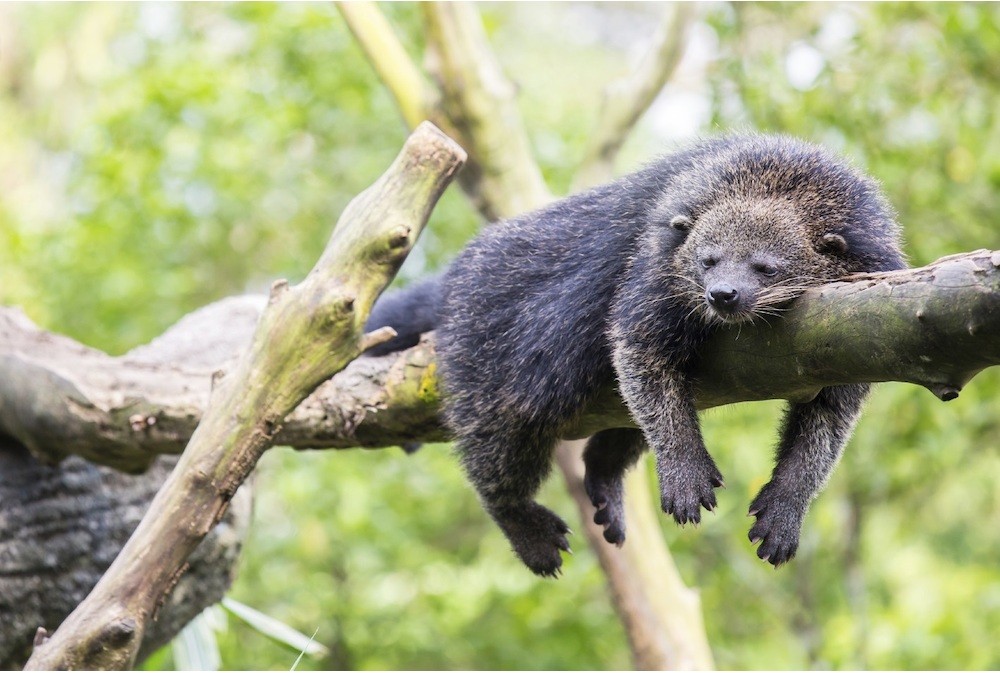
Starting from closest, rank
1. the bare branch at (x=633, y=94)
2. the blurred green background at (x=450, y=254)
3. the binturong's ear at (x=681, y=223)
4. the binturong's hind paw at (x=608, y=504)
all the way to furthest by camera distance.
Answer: the binturong's ear at (x=681, y=223) < the binturong's hind paw at (x=608, y=504) < the bare branch at (x=633, y=94) < the blurred green background at (x=450, y=254)

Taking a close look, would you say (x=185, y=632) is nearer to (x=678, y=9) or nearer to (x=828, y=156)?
(x=828, y=156)

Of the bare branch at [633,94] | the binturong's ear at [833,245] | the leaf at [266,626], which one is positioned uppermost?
the bare branch at [633,94]

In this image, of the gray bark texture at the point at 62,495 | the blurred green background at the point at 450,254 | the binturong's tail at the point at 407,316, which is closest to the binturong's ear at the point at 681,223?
the binturong's tail at the point at 407,316

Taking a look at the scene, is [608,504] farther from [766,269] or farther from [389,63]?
[389,63]

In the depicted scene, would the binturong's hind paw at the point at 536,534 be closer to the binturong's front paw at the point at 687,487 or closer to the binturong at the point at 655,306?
the binturong at the point at 655,306

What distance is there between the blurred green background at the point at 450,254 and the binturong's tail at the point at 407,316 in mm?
2259

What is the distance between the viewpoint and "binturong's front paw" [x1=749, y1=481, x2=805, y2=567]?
274cm

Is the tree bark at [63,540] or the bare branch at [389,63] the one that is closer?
the tree bark at [63,540]

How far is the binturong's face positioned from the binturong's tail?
118 centimetres

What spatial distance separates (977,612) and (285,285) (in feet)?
17.1

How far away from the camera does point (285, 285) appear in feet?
9.74

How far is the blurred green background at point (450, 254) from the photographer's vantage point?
5672 mm

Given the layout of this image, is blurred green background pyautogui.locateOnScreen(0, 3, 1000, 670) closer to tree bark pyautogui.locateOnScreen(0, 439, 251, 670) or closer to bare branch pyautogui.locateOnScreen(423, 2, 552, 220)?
bare branch pyautogui.locateOnScreen(423, 2, 552, 220)

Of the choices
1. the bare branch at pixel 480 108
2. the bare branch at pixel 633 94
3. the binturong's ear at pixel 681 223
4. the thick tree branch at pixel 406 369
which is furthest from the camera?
the bare branch at pixel 633 94
